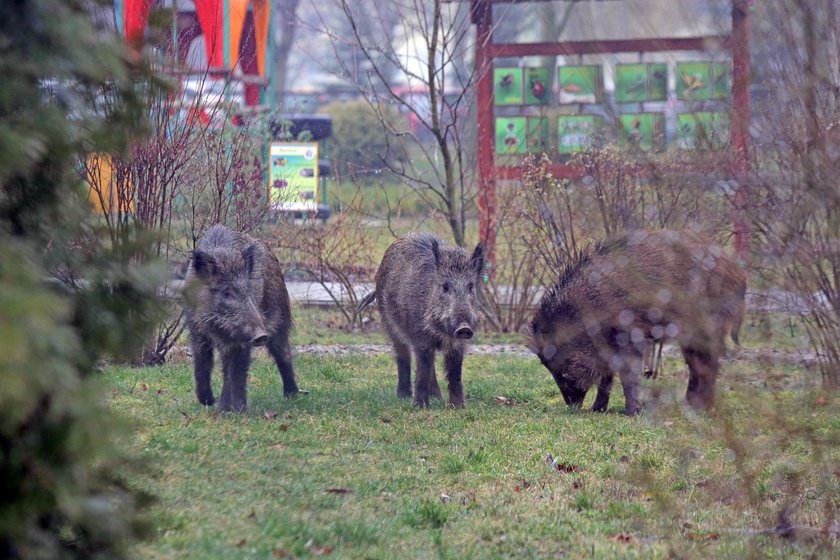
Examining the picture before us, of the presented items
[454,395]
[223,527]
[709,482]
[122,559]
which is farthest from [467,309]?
[122,559]

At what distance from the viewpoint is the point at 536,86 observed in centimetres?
1485

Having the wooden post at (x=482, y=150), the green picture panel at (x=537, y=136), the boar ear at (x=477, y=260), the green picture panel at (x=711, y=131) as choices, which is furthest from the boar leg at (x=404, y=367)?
the green picture panel at (x=537, y=136)

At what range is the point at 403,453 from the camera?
20.8 feet

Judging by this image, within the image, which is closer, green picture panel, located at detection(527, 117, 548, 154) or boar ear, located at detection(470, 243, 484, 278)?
boar ear, located at detection(470, 243, 484, 278)

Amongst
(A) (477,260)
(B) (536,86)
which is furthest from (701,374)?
(B) (536,86)

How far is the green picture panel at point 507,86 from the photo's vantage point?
1491cm

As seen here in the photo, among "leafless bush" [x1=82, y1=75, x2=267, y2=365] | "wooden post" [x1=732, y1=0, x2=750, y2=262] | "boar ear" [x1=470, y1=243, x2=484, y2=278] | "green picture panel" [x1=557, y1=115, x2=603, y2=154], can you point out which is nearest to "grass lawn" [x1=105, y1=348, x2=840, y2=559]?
"wooden post" [x1=732, y1=0, x2=750, y2=262]

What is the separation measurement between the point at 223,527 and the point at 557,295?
4.79m

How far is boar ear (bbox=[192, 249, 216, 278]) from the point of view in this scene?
7.48 m

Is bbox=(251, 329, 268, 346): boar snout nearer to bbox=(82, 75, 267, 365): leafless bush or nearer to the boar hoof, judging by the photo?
bbox=(82, 75, 267, 365): leafless bush

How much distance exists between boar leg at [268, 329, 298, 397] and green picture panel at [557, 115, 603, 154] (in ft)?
14.2

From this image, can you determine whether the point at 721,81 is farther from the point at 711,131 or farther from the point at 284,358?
the point at 284,358

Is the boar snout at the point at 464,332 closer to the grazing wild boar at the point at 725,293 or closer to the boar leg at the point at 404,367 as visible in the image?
the boar leg at the point at 404,367

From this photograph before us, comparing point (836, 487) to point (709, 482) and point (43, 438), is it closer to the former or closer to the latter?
point (709, 482)
